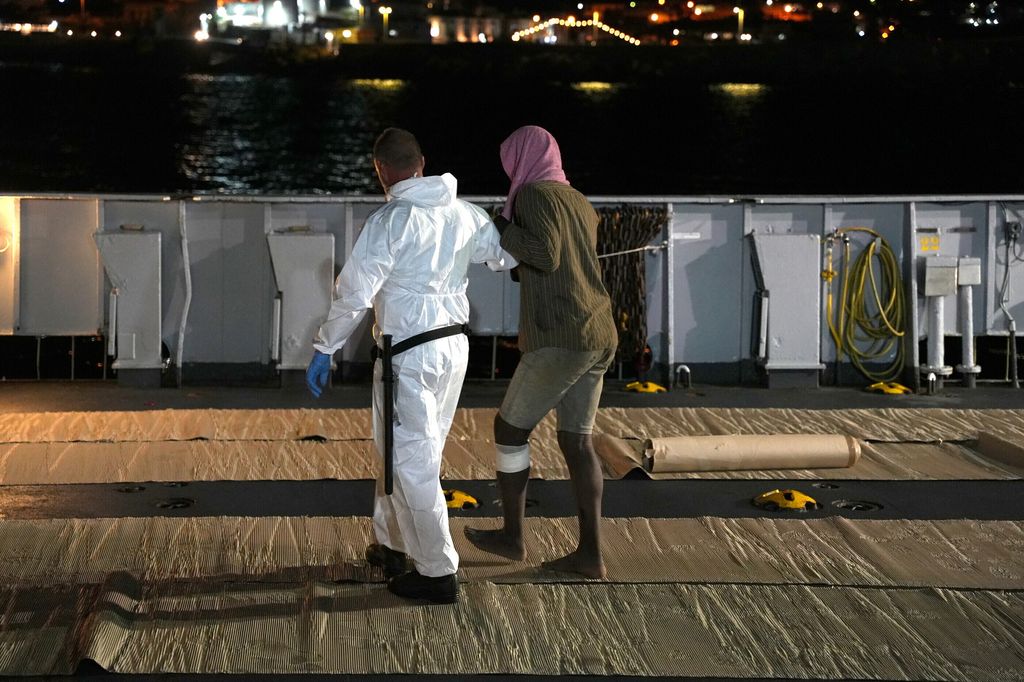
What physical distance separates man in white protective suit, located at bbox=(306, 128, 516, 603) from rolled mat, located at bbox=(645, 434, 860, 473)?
97.2 inches

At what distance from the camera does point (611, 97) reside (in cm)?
10431

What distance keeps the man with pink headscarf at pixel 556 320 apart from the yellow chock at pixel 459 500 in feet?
4.22

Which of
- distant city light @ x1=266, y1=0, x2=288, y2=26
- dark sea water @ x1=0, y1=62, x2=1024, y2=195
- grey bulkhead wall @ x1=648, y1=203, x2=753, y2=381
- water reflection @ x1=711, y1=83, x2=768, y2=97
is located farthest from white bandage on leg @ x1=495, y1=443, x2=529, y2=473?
distant city light @ x1=266, y1=0, x2=288, y2=26

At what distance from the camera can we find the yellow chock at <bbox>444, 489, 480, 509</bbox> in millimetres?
6391

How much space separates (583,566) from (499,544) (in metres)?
0.40

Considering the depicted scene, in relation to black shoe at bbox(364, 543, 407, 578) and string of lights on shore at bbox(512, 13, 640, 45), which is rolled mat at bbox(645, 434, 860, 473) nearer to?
black shoe at bbox(364, 543, 407, 578)

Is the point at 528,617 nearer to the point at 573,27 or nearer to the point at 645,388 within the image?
the point at 645,388

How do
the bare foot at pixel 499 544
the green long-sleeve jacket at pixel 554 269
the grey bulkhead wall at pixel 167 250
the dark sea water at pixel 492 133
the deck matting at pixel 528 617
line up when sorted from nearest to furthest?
the deck matting at pixel 528 617 → the green long-sleeve jacket at pixel 554 269 → the bare foot at pixel 499 544 → the grey bulkhead wall at pixel 167 250 → the dark sea water at pixel 492 133

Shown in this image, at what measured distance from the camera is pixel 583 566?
5121mm

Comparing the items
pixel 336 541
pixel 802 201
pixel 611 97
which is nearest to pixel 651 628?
pixel 336 541

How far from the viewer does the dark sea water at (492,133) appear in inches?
2296

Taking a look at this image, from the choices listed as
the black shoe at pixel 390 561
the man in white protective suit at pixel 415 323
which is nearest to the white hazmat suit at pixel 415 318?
the man in white protective suit at pixel 415 323

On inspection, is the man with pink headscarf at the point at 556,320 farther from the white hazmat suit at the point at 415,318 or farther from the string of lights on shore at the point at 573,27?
the string of lights on shore at the point at 573,27

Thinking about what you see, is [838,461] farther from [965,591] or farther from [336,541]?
[336,541]
